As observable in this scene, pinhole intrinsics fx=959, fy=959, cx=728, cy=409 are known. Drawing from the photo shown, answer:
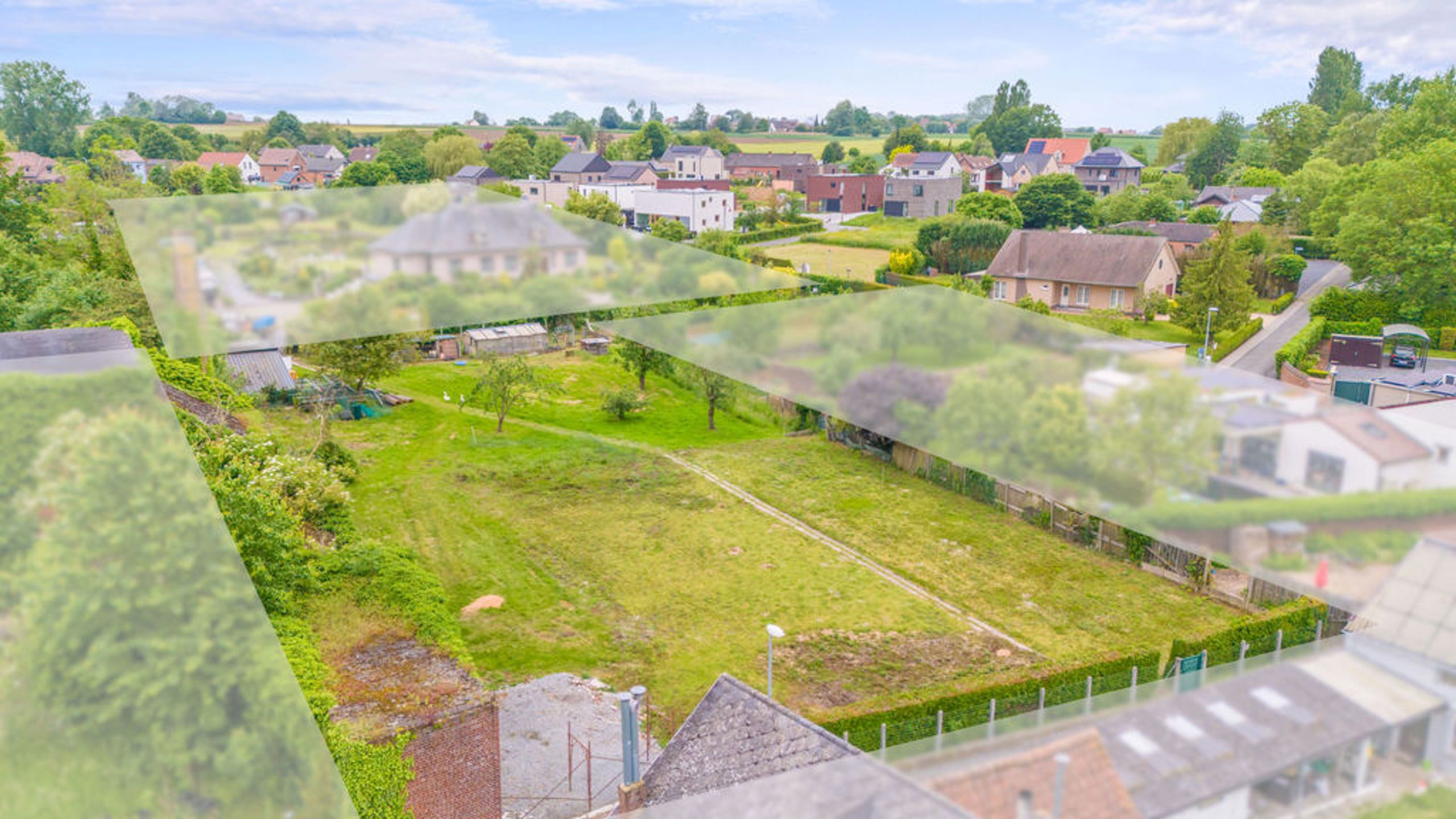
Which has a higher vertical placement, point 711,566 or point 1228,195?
point 1228,195

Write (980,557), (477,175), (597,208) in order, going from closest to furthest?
(980,557) < (597,208) < (477,175)

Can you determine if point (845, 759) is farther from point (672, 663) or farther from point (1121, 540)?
point (1121, 540)

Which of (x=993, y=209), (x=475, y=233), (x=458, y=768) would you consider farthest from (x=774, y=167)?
(x=475, y=233)

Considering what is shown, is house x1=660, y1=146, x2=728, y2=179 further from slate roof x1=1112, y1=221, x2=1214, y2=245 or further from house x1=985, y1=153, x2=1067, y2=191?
slate roof x1=1112, y1=221, x2=1214, y2=245

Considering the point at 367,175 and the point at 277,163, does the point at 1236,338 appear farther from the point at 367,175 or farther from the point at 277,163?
the point at 277,163

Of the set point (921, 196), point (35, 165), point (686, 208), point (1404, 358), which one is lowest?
point (1404, 358)

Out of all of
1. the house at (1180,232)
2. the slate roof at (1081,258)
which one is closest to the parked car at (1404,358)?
the slate roof at (1081,258)
